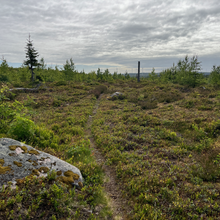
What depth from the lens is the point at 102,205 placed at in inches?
175

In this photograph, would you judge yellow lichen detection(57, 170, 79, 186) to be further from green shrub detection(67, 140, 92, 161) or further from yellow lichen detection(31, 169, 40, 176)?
green shrub detection(67, 140, 92, 161)

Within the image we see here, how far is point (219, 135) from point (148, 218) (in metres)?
7.16

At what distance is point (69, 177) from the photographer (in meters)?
4.63

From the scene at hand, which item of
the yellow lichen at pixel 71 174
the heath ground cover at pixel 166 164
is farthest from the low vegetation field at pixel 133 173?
the yellow lichen at pixel 71 174

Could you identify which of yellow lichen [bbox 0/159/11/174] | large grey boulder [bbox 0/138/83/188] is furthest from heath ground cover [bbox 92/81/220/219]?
yellow lichen [bbox 0/159/11/174]

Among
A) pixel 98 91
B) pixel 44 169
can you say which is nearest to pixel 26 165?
pixel 44 169

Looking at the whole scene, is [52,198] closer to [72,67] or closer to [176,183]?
[176,183]

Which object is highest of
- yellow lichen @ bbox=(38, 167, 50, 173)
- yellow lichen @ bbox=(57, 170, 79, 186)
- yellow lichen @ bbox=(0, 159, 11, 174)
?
yellow lichen @ bbox=(0, 159, 11, 174)

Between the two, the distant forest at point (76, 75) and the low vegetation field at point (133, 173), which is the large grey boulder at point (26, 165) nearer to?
the low vegetation field at point (133, 173)

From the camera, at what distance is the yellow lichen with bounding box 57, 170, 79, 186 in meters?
4.43

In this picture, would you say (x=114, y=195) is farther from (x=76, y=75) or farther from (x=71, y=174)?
(x=76, y=75)

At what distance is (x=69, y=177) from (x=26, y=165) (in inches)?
55.8

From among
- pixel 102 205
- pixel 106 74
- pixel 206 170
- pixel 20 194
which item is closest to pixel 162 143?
pixel 206 170

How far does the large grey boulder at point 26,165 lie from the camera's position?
3859mm
